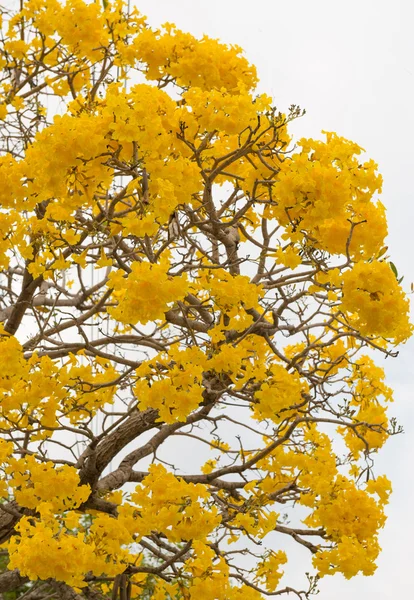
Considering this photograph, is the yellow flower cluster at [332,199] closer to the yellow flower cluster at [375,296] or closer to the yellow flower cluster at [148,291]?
the yellow flower cluster at [375,296]

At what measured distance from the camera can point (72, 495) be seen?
4.02 m

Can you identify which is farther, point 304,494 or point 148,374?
point 304,494

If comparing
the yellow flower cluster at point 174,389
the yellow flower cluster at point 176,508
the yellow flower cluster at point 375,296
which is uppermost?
the yellow flower cluster at point 375,296

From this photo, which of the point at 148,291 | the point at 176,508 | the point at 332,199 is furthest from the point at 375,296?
the point at 176,508

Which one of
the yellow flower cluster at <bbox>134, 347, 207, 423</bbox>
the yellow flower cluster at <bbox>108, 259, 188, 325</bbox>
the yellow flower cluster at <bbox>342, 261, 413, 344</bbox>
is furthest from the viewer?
the yellow flower cluster at <bbox>134, 347, 207, 423</bbox>

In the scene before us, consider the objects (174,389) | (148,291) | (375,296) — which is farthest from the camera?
(174,389)

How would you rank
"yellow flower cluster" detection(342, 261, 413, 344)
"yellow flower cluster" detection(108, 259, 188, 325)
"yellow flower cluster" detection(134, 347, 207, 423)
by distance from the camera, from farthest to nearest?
"yellow flower cluster" detection(134, 347, 207, 423)
"yellow flower cluster" detection(342, 261, 413, 344)
"yellow flower cluster" detection(108, 259, 188, 325)

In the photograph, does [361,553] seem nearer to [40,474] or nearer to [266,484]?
[266,484]

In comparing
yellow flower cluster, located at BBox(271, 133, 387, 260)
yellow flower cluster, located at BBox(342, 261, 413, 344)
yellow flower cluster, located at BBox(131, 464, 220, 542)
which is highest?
yellow flower cluster, located at BBox(271, 133, 387, 260)

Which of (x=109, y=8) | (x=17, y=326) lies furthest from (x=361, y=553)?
(x=109, y=8)

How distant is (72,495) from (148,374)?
0.80m

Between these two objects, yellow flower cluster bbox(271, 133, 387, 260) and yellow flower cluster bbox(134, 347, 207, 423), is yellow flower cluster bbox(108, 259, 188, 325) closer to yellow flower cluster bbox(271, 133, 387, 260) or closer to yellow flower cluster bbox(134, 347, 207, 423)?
Answer: yellow flower cluster bbox(134, 347, 207, 423)

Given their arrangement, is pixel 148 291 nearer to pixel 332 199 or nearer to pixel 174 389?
pixel 174 389

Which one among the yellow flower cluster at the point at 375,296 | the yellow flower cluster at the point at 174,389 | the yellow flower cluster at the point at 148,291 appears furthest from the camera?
the yellow flower cluster at the point at 174,389
